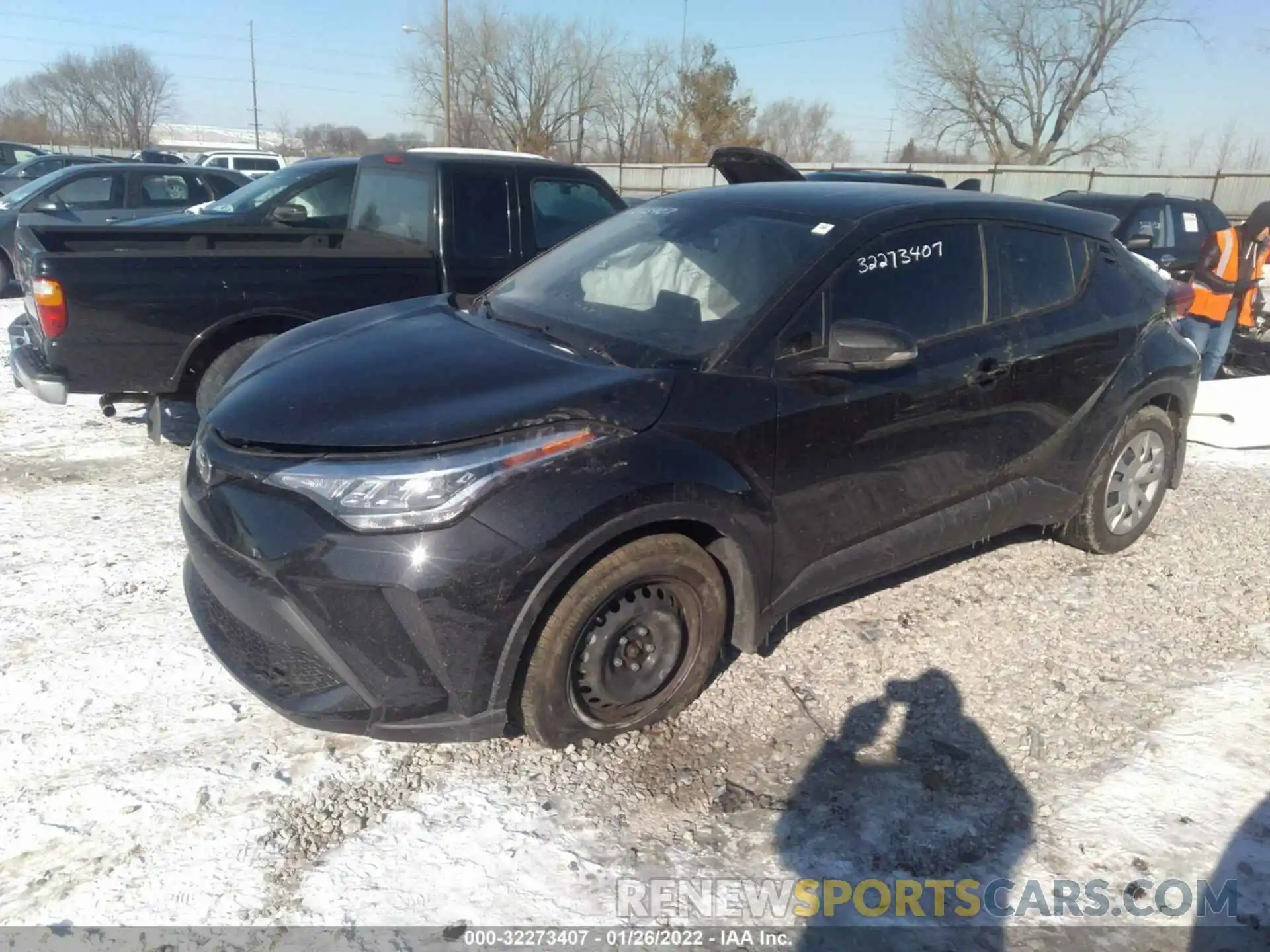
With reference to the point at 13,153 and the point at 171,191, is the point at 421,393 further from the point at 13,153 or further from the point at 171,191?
the point at 13,153

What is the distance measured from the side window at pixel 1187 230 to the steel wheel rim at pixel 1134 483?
6735 millimetres

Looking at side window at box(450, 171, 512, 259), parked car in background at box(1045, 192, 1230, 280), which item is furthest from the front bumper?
parked car in background at box(1045, 192, 1230, 280)

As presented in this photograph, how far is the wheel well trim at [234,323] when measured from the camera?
5043mm

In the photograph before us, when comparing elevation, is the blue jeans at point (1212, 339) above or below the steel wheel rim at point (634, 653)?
above

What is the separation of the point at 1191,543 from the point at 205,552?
483cm

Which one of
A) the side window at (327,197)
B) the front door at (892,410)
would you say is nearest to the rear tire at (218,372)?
the front door at (892,410)

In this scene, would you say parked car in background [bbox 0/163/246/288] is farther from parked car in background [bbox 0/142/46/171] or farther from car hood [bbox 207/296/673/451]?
parked car in background [bbox 0/142/46/171]

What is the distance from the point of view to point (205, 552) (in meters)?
2.89

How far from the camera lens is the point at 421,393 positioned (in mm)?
2887

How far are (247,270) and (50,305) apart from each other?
0.96m

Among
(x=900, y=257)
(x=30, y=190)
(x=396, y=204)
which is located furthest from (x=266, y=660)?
(x=30, y=190)

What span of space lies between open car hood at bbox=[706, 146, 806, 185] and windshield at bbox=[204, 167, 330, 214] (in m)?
3.92

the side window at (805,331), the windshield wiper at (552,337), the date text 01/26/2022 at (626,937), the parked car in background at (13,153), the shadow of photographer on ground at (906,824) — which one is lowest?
the date text 01/26/2022 at (626,937)

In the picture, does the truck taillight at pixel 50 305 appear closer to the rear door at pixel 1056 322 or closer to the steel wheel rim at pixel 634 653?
the steel wheel rim at pixel 634 653
